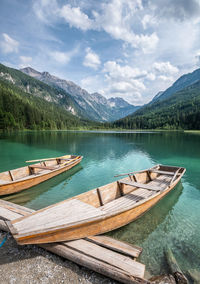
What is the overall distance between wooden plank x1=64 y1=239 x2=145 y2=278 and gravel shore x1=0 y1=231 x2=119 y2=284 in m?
0.41

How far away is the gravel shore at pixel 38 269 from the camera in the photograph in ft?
12.3

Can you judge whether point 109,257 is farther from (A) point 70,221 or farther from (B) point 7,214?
(B) point 7,214

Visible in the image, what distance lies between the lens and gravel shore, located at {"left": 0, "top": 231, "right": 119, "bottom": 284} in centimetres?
375

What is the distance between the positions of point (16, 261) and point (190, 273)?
5641 mm

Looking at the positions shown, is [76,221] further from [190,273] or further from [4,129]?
[4,129]

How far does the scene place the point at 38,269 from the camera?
13.2 ft

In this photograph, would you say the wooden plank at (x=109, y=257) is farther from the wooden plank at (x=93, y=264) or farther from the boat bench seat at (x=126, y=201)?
the boat bench seat at (x=126, y=201)

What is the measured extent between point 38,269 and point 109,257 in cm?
210

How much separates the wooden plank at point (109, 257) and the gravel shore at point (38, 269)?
0.41 metres

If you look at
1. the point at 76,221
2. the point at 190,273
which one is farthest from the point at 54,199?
the point at 190,273

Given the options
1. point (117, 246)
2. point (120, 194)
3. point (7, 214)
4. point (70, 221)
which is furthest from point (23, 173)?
point (117, 246)

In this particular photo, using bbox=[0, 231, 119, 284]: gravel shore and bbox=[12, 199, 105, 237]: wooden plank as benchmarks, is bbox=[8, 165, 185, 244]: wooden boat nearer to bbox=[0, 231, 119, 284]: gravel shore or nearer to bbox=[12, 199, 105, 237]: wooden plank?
bbox=[12, 199, 105, 237]: wooden plank

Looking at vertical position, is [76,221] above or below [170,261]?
above

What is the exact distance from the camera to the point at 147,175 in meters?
12.0
